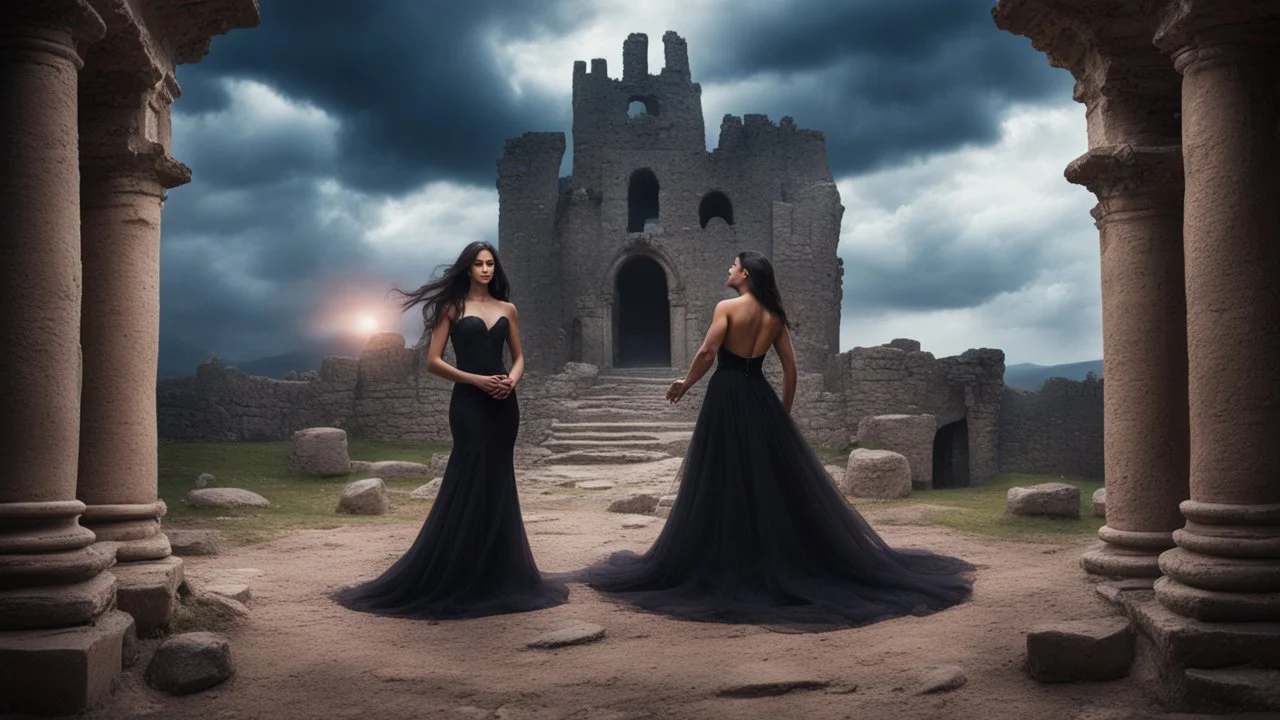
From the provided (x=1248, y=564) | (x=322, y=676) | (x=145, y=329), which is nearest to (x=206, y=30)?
(x=145, y=329)

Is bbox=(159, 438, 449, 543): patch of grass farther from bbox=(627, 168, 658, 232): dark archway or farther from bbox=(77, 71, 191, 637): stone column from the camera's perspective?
bbox=(627, 168, 658, 232): dark archway

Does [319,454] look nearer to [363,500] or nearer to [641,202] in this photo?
[363,500]

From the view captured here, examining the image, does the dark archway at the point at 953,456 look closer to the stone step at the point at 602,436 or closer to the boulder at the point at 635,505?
the stone step at the point at 602,436

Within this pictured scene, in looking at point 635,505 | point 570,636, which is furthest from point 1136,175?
point 635,505

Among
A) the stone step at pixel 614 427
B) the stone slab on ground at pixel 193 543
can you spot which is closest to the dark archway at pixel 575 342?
the stone step at pixel 614 427

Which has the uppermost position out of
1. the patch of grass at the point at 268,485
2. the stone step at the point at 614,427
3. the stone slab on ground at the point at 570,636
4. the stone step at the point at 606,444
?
the stone step at the point at 614,427

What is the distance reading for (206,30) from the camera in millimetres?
5441

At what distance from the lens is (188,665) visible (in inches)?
165

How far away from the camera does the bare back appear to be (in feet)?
20.2

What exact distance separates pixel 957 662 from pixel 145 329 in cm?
432

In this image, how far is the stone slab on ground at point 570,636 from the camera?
4656 mm

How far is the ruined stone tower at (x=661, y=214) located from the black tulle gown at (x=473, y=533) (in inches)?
886

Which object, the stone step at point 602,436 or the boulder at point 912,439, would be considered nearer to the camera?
the boulder at point 912,439

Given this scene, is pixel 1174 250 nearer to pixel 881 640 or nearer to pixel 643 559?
pixel 881 640
